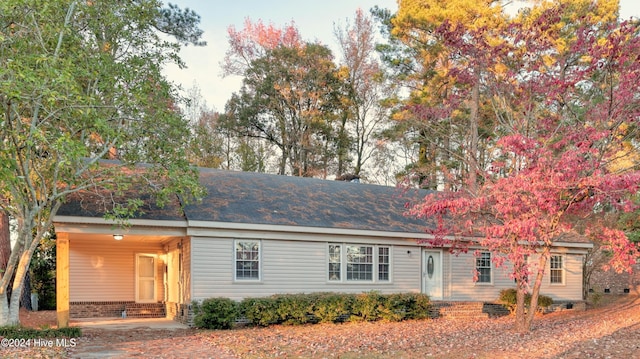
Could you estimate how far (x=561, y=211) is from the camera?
40.9 feet

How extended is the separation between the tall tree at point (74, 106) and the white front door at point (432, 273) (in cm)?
883

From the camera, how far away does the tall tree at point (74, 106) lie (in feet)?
32.3

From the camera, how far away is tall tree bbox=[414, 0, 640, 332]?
38.0 ft

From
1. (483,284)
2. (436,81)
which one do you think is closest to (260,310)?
(483,284)

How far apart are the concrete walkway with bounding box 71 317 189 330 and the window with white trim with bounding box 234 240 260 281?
6.97 feet

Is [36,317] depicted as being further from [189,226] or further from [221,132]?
[221,132]

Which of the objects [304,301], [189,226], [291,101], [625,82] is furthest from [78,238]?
[291,101]

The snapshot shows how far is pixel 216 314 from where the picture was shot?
45.8 feet

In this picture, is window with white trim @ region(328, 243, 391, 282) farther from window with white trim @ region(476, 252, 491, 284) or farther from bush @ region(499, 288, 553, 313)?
bush @ region(499, 288, 553, 313)

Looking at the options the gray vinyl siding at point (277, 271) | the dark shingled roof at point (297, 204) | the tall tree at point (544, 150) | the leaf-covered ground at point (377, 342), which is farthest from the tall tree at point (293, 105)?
the leaf-covered ground at point (377, 342)

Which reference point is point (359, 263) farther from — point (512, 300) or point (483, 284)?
point (512, 300)

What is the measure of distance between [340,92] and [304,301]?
63.7ft

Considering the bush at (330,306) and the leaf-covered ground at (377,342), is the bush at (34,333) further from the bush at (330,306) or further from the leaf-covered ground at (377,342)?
the bush at (330,306)

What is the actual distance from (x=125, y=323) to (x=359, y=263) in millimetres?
7169
